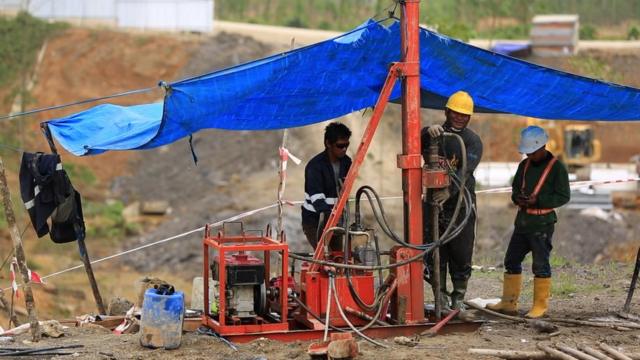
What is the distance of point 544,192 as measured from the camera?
9180 mm

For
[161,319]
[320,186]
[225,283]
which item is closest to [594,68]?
[320,186]

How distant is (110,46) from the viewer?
35.3m

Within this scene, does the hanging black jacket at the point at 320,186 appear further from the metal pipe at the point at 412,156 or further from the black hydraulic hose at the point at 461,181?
the black hydraulic hose at the point at 461,181

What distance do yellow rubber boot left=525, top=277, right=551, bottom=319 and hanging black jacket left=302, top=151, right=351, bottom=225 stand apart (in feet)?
6.90

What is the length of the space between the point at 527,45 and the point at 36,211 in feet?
96.7

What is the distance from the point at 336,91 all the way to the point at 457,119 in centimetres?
126

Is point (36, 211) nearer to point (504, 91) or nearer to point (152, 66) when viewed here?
point (504, 91)

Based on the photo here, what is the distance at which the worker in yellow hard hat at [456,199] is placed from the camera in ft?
29.4

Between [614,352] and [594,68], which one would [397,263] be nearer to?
[614,352]

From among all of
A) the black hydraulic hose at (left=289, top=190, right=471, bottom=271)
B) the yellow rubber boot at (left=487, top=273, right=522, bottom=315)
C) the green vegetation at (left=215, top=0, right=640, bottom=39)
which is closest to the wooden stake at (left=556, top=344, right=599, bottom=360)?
the black hydraulic hose at (left=289, top=190, right=471, bottom=271)

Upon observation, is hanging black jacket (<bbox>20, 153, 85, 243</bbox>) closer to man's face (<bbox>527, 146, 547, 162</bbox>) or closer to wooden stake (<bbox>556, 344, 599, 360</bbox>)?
→ man's face (<bbox>527, 146, 547, 162</bbox>)

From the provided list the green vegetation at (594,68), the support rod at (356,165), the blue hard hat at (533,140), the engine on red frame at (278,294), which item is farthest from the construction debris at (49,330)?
the green vegetation at (594,68)

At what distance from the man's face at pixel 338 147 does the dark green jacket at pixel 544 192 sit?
1709mm

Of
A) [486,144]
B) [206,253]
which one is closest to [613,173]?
[486,144]
